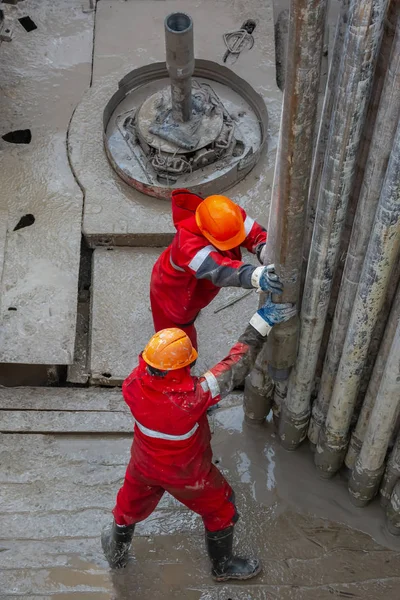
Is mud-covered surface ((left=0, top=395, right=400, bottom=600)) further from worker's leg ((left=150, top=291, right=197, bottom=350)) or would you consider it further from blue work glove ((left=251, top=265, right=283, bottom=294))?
blue work glove ((left=251, top=265, right=283, bottom=294))

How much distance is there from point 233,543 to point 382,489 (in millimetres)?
1031

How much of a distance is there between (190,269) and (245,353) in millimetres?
787

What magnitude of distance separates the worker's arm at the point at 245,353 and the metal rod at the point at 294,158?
0.23ft

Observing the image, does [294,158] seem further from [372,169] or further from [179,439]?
[179,439]

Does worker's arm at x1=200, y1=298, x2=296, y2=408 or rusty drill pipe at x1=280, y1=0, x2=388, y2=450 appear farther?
worker's arm at x1=200, y1=298, x2=296, y2=408

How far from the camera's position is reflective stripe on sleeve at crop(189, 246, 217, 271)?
487cm

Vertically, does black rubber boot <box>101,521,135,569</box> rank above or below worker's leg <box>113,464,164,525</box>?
below

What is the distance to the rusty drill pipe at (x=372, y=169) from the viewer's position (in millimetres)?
3234

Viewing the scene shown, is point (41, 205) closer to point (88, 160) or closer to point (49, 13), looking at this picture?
point (88, 160)

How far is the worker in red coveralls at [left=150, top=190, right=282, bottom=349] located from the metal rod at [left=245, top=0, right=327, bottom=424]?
0.27 m

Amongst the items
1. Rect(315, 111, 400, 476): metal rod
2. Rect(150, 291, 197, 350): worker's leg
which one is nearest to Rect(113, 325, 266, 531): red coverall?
Rect(315, 111, 400, 476): metal rod

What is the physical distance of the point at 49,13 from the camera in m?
8.33

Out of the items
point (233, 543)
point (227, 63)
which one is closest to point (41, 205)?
point (227, 63)

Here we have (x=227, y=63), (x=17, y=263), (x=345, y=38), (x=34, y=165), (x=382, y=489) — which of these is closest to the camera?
(x=345, y=38)
